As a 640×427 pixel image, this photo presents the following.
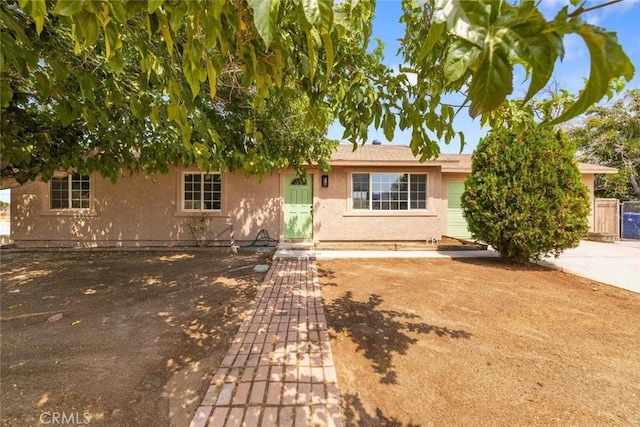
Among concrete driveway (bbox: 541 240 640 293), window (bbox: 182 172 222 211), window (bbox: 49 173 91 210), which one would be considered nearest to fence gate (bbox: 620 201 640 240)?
concrete driveway (bbox: 541 240 640 293)

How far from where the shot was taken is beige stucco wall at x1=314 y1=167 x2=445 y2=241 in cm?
1005

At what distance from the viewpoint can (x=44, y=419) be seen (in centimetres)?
211

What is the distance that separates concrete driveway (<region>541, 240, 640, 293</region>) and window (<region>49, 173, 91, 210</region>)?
14137 mm

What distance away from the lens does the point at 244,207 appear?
10070mm

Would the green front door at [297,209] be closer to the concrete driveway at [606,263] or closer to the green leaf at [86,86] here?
the concrete driveway at [606,263]

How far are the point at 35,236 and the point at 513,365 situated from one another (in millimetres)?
13298

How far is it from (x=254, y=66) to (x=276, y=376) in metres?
2.42

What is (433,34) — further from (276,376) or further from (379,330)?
(379,330)

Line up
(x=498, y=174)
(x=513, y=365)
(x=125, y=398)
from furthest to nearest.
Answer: (x=498, y=174)
(x=513, y=365)
(x=125, y=398)

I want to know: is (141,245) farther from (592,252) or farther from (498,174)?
(592,252)

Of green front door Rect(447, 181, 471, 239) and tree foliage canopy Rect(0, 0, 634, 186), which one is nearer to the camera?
tree foliage canopy Rect(0, 0, 634, 186)

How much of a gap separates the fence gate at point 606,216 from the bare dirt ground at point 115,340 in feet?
46.7

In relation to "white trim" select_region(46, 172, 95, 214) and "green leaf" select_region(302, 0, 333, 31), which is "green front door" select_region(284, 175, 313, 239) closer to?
"white trim" select_region(46, 172, 95, 214)

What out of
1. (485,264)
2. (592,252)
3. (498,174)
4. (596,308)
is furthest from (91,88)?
(592,252)
